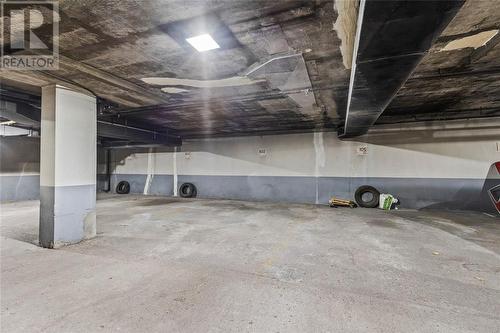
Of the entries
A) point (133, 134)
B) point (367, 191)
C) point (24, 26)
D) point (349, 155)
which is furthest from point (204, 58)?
point (367, 191)

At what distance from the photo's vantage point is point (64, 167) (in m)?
3.28

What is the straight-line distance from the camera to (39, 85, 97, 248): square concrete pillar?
3215 millimetres

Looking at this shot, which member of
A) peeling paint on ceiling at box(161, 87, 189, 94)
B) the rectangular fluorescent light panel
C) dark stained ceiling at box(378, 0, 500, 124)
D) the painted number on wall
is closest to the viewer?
dark stained ceiling at box(378, 0, 500, 124)

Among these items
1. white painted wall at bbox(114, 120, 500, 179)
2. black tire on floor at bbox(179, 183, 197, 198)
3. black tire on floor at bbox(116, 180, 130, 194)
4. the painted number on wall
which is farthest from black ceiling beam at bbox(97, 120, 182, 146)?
the painted number on wall

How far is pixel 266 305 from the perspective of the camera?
187 cm

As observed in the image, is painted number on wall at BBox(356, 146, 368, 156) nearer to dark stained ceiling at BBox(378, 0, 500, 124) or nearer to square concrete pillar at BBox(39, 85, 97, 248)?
dark stained ceiling at BBox(378, 0, 500, 124)

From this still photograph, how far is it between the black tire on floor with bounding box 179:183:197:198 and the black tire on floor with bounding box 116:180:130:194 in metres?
2.70

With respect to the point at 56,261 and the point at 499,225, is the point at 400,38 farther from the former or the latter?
the point at 499,225

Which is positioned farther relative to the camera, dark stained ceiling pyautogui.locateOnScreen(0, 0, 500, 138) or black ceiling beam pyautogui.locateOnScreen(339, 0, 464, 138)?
dark stained ceiling pyautogui.locateOnScreen(0, 0, 500, 138)

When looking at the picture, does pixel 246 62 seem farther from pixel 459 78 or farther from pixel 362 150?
pixel 362 150

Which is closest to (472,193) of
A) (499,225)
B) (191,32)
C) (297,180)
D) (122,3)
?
(499,225)

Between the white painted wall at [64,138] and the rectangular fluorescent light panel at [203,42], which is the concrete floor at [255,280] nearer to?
the white painted wall at [64,138]

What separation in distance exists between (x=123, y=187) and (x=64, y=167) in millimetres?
7345

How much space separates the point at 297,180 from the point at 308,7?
240 inches
